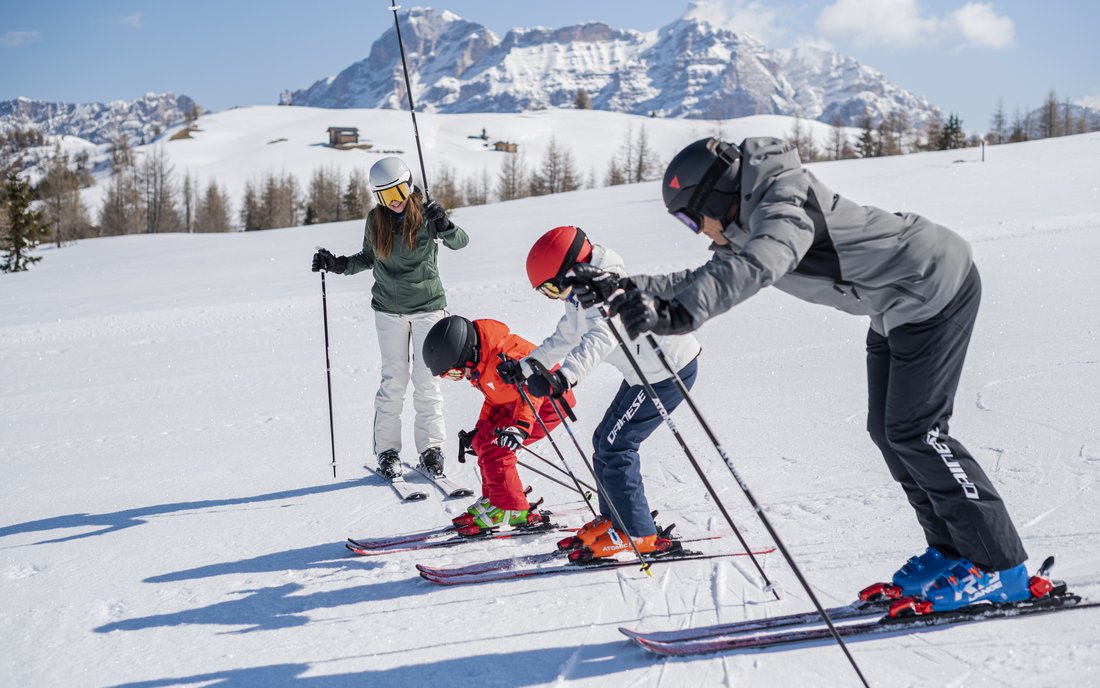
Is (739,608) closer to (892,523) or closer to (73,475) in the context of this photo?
(892,523)

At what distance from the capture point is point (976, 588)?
289 cm

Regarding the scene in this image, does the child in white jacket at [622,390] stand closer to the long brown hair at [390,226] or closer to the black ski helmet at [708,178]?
the black ski helmet at [708,178]

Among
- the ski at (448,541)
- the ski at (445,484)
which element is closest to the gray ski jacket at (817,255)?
the ski at (448,541)

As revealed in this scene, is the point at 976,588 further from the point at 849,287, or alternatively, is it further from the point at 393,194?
the point at 393,194

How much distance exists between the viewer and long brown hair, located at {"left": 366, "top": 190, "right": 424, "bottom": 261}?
5.34m

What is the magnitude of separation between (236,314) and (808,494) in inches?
480

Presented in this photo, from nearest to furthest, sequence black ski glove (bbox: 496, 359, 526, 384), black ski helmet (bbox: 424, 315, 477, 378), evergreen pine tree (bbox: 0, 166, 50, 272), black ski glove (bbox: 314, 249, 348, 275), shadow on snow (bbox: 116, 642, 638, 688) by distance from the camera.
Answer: shadow on snow (bbox: 116, 642, 638, 688) < black ski glove (bbox: 496, 359, 526, 384) < black ski helmet (bbox: 424, 315, 477, 378) < black ski glove (bbox: 314, 249, 348, 275) < evergreen pine tree (bbox: 0, 166, 50, 272)

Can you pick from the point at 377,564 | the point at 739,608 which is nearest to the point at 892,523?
the point at 739,608

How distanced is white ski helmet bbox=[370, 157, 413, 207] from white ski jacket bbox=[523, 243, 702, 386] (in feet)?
5.97

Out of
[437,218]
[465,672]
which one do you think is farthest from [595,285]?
[437,218]

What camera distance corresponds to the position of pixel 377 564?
13.7 feet

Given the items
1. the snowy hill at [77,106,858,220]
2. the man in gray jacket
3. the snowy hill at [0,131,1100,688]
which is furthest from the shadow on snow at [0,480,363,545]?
the snowy hill at [77,106,858,220]

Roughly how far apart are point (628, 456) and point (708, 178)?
166cm

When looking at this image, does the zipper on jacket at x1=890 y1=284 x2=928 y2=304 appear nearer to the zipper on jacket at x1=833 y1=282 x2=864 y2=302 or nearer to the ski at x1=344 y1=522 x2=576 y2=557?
the zipper on jacket at x1=833 y1=282 x2=864 y2=302
